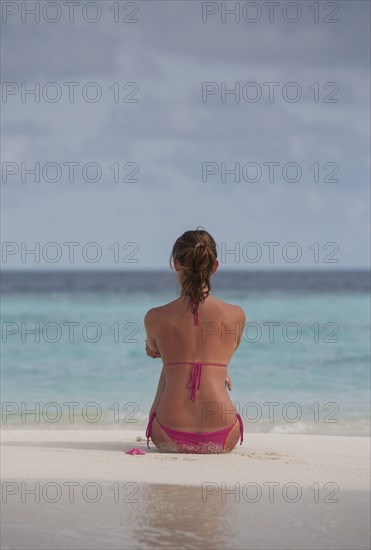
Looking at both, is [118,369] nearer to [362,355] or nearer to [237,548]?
[362,355]

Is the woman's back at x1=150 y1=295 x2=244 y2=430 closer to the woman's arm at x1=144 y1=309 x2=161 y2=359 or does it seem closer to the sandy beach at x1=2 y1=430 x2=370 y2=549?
the woman's arm at x1=144 y1=309 x2=161 y2=359

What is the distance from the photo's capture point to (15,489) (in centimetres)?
480

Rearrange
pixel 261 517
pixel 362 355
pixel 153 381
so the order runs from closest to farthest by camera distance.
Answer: pixel 261 517 → pixel 153 381 → pixel 362 355

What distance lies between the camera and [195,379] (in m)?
5.50

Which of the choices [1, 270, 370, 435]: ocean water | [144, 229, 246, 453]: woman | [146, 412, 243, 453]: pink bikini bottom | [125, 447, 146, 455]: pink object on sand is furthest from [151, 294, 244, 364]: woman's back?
[125, 447, 146, 455]: pink object on sand

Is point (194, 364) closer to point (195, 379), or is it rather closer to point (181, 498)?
point (195, 379)

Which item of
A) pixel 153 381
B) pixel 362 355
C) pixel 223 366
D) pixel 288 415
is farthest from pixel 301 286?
pixel 223 366

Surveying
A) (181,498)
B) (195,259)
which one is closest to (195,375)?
(195,259)

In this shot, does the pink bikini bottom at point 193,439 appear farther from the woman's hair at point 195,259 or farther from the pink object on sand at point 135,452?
the woman's hair at point 195,259

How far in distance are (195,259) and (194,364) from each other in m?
0.59

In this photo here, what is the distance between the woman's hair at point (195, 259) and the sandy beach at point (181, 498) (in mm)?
899

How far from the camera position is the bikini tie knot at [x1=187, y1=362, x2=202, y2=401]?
18.0 feet

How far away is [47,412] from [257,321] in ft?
52.9

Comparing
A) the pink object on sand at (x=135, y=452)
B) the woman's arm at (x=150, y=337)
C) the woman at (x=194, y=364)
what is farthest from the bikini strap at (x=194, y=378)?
the pink object on sand at (x=135, y=452)
